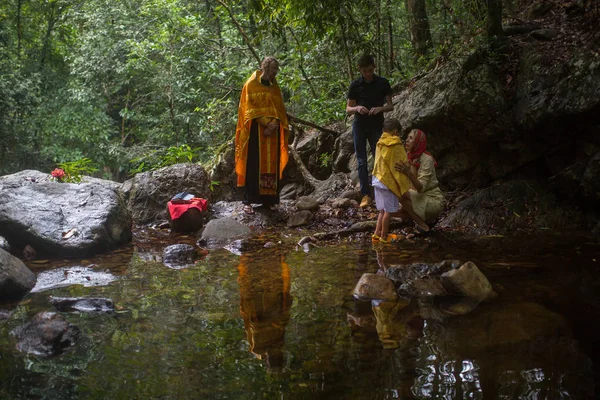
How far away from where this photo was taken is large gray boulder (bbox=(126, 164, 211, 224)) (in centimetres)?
819

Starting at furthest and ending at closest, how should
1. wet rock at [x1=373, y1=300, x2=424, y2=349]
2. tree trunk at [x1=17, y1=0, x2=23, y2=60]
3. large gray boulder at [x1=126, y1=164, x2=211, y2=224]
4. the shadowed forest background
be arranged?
tree trunk at [x1=17, y1=0, x2=23, y2=60] → the shadowed forest background → large gray boulder at [x1=126, y1=164, x2=211, y2=224] → wet rock at [x1=373, y1=300, x2=424, y2=349]

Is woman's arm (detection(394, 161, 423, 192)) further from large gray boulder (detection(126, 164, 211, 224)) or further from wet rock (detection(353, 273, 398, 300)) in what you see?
large gray boulder (detection(126, 164, 211, 224))

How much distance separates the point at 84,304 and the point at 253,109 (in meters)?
4.00

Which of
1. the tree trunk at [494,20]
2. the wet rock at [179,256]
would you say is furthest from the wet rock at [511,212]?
the wet rock at [179,256]

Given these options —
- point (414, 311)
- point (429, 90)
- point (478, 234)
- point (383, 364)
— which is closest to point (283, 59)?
point (429, 90)

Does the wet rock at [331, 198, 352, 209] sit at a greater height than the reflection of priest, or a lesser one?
greater

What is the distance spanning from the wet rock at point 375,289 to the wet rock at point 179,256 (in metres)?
2.16

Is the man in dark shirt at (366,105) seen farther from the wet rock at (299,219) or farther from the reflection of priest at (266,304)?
the reflection of priest at (266,304)

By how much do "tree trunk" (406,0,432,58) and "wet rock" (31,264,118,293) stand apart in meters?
6.81

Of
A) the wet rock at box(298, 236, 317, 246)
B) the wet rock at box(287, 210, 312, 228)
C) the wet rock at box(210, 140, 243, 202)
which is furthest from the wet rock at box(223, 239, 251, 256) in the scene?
the wet rock at box(210, 140, 243, 202)

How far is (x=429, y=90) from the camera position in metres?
7.33

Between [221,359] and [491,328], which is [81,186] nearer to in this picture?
[221,359]

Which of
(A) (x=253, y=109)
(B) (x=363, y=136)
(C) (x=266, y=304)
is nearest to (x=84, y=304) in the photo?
(C) (x=266, y=304)

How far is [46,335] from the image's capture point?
3.09 m
